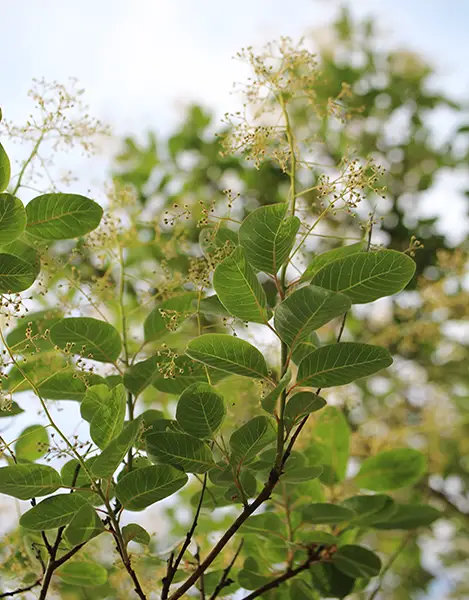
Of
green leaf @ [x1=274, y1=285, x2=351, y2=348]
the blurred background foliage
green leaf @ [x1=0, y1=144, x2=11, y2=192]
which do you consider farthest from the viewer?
the blurred background foliage

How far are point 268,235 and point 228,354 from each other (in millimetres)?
125

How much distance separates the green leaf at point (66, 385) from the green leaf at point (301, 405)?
0.26 meters

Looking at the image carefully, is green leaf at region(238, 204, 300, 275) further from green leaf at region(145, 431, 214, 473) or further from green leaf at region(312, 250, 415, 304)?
green leaf at region(145, 431, 214, 473)

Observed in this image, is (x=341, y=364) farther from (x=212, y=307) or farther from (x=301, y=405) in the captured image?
(x=212, y=307)

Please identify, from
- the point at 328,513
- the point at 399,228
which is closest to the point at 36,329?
the point at 328,513

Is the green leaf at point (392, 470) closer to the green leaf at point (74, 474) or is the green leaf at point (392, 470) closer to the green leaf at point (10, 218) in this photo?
the green leaf at point (74, 474)

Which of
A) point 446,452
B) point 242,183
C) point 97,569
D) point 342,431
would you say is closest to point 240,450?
point 97,569

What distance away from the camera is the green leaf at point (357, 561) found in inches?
39.9

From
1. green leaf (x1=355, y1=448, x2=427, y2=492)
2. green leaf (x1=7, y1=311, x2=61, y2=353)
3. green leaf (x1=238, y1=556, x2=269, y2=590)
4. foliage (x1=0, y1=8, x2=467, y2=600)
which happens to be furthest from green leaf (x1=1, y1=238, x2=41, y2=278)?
green leaf (x1=355, y1=448, x2=427, y2=492)

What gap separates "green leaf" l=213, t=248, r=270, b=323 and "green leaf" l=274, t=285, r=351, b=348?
0.12 ft

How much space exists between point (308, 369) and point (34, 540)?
508 mm

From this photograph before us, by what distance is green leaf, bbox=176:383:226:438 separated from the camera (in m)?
0.74

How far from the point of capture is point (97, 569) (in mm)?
953

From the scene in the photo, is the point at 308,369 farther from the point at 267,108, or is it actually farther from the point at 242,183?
the point at 242,183
